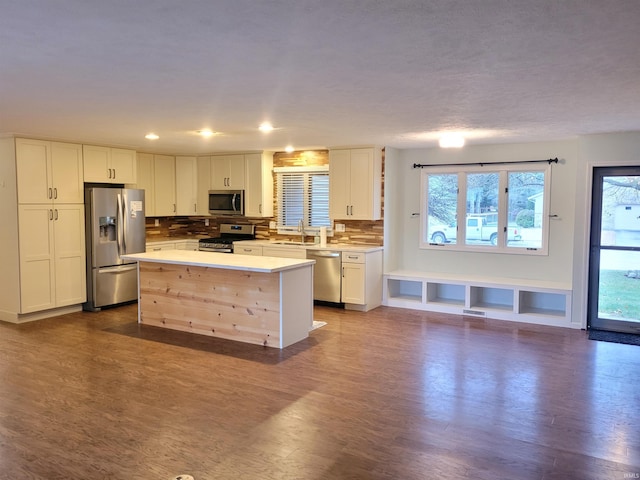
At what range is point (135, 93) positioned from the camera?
3539 millimetres

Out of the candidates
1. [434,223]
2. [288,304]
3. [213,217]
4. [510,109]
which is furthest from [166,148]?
[510,109]

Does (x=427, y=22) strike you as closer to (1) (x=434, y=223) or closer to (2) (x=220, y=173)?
(1) (x=434, y=223)

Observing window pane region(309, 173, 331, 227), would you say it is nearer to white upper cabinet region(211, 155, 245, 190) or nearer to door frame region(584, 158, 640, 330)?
white upper cabinet region(211, 155, 245, 190)

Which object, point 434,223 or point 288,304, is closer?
point 288,304

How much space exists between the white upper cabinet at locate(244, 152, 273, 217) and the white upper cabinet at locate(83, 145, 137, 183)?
171cm

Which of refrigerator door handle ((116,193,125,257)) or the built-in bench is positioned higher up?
refrigerator door handle ((116,193,125,257))

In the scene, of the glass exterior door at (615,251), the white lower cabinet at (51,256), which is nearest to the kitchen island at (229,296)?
the white lower cabinet at (51,256)

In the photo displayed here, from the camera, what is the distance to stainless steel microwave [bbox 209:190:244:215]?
7995mm

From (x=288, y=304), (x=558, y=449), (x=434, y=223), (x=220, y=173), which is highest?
(x=220, y=173)

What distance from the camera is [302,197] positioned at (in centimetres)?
783

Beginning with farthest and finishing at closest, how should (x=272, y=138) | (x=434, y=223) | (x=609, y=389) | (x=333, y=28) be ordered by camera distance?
1. (x=434, y=223)
2. (x=272, y=138)
3. (x=609, y=389)
4. (x=333, y=28)

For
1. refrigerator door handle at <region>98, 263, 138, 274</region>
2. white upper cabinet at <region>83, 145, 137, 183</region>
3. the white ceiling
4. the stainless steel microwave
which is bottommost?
refrigerator door handle at <region>98, 263, 138, 274</region>

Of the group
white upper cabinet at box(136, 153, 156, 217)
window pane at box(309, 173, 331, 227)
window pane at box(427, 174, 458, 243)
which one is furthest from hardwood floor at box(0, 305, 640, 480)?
white upper cabinet at box(136, 153, 156, 217)

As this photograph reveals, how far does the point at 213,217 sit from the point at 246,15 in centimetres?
690
